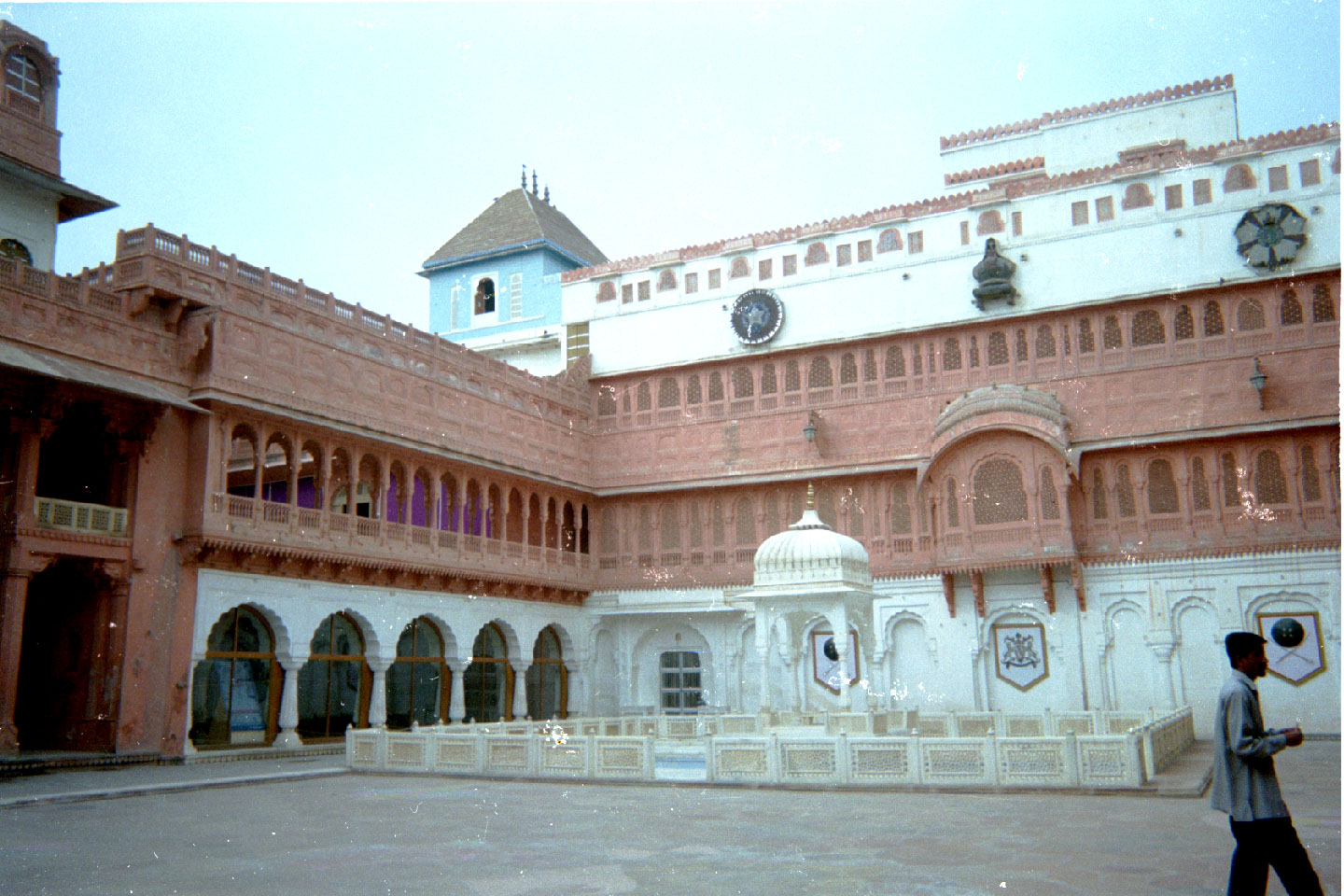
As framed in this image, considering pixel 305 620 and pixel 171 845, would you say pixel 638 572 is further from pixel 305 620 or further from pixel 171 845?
pixel 171 845

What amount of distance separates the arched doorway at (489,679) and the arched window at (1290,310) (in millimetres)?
18986

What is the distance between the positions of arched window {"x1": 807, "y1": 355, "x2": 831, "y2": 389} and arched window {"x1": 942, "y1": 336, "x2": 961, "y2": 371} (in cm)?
286

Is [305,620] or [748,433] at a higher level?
[748,433]

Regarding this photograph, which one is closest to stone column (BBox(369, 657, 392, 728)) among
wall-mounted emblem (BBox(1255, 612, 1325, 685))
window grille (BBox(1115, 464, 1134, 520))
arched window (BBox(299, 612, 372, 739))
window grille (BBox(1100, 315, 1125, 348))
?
arched window (BBox(299, 612, 372, 739))

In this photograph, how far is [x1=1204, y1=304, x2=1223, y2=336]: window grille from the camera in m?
24.9

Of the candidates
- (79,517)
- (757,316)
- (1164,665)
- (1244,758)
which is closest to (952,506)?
(1164,665)

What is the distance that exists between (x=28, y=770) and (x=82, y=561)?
3.51 meters

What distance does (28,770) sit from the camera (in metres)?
16.8

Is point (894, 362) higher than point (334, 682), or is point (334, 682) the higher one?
point (894, 362)

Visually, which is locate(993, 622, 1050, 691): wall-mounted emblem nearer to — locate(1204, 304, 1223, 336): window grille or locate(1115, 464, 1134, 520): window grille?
locate(1115, 464, 1134, 520): window grille

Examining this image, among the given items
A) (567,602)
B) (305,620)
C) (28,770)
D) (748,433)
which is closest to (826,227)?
(748,433)

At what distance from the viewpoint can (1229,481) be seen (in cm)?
2459

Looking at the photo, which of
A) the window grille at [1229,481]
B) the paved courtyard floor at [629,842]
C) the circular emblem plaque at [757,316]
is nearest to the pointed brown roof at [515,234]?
the circular emblem plaque at [757,316]

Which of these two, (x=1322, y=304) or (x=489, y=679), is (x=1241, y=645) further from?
(x=489, y=679)
